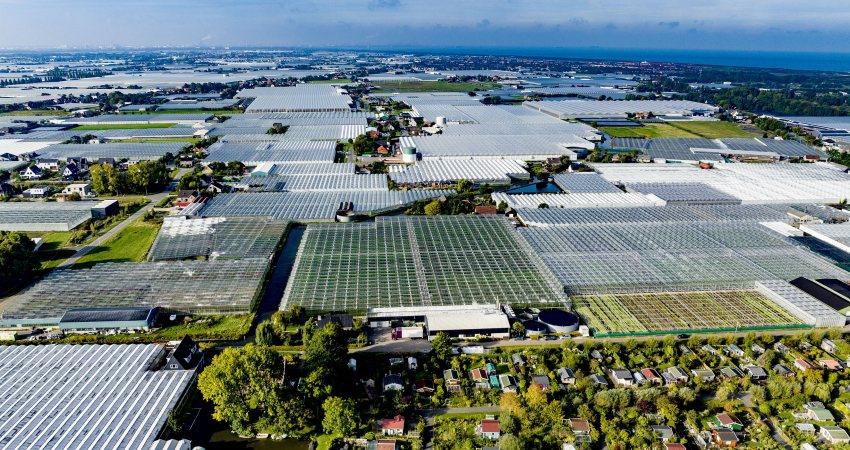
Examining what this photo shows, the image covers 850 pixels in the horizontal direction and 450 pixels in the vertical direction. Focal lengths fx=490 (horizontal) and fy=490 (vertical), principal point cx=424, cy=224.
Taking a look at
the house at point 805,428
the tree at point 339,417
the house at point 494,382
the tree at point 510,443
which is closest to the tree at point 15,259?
the tree at point 339,417

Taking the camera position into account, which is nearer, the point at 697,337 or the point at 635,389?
the point at 635,389

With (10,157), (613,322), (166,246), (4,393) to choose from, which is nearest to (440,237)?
(613,322)

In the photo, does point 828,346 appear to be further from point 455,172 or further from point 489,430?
point 455,172

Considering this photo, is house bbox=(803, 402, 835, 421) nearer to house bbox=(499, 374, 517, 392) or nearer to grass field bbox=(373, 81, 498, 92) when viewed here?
house bbox=(499, 374, 517, 392)

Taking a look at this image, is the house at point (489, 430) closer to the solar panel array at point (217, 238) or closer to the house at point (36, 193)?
the solar panel array at point (217, 238)

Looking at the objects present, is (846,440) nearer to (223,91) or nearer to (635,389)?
(635,389)

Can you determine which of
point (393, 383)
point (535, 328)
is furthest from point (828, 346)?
point (393, 383)

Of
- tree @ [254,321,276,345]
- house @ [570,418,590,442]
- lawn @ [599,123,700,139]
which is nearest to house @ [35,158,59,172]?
tree @ [254,321,276,345]
